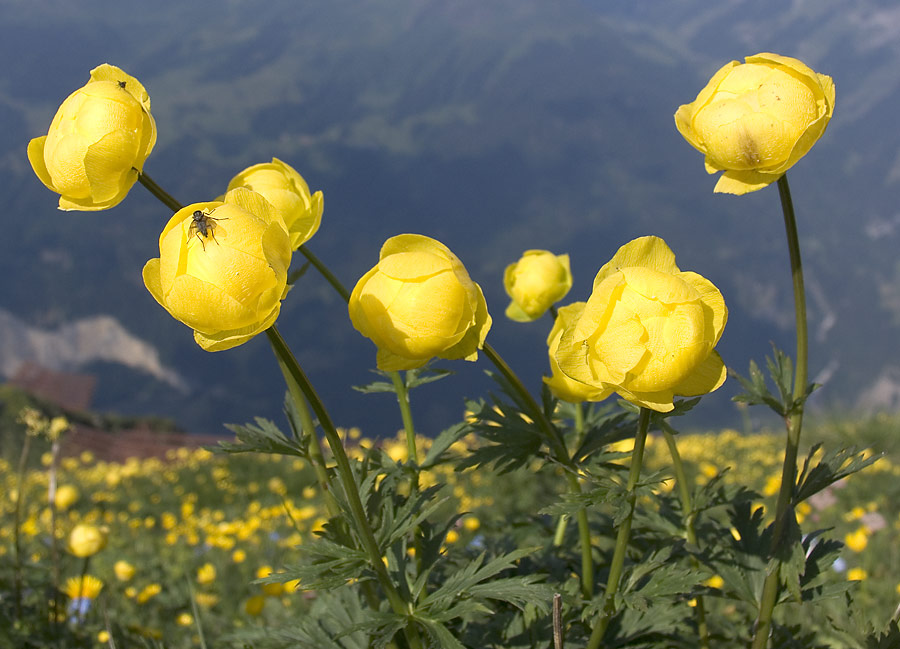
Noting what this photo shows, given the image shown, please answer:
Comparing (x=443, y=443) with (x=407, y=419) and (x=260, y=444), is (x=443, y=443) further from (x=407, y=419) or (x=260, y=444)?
(x=260, y=444)

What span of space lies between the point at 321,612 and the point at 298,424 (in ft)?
1.00

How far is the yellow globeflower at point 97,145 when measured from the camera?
647 millimetres

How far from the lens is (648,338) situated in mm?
542

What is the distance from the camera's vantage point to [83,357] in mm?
40906

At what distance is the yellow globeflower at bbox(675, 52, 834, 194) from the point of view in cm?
68

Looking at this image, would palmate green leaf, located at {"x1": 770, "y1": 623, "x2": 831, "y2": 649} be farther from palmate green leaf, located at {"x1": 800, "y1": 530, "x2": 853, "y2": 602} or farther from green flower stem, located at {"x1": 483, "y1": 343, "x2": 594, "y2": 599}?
green flower stem, located at {"x1": 483, "y1": 343, "x2": 594, "y2": 599}

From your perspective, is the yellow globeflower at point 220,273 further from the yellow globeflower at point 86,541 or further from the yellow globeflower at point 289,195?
the yellow globeflower at point 86,541

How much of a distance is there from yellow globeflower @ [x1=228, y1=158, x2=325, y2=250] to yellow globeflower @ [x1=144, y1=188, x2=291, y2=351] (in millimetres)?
213

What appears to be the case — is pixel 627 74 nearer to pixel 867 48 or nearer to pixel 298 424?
pixel 867 48

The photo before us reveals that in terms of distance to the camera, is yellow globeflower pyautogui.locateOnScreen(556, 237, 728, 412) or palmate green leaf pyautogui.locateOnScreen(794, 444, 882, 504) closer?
yellow globeflower pyautogui.locateOnScreen(556, 237, 728, 412)

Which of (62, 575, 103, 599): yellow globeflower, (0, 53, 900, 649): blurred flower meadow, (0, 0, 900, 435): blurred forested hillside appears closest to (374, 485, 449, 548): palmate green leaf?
(0, 53, 900, 649): blurred flower meadow

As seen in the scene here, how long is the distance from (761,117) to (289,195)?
505 millimetres

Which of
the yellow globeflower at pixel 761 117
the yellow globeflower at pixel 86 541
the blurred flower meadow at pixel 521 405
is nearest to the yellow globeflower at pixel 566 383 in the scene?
the blurred flower meadow at pixel 521 405

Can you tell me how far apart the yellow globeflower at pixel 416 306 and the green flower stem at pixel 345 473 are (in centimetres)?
6
